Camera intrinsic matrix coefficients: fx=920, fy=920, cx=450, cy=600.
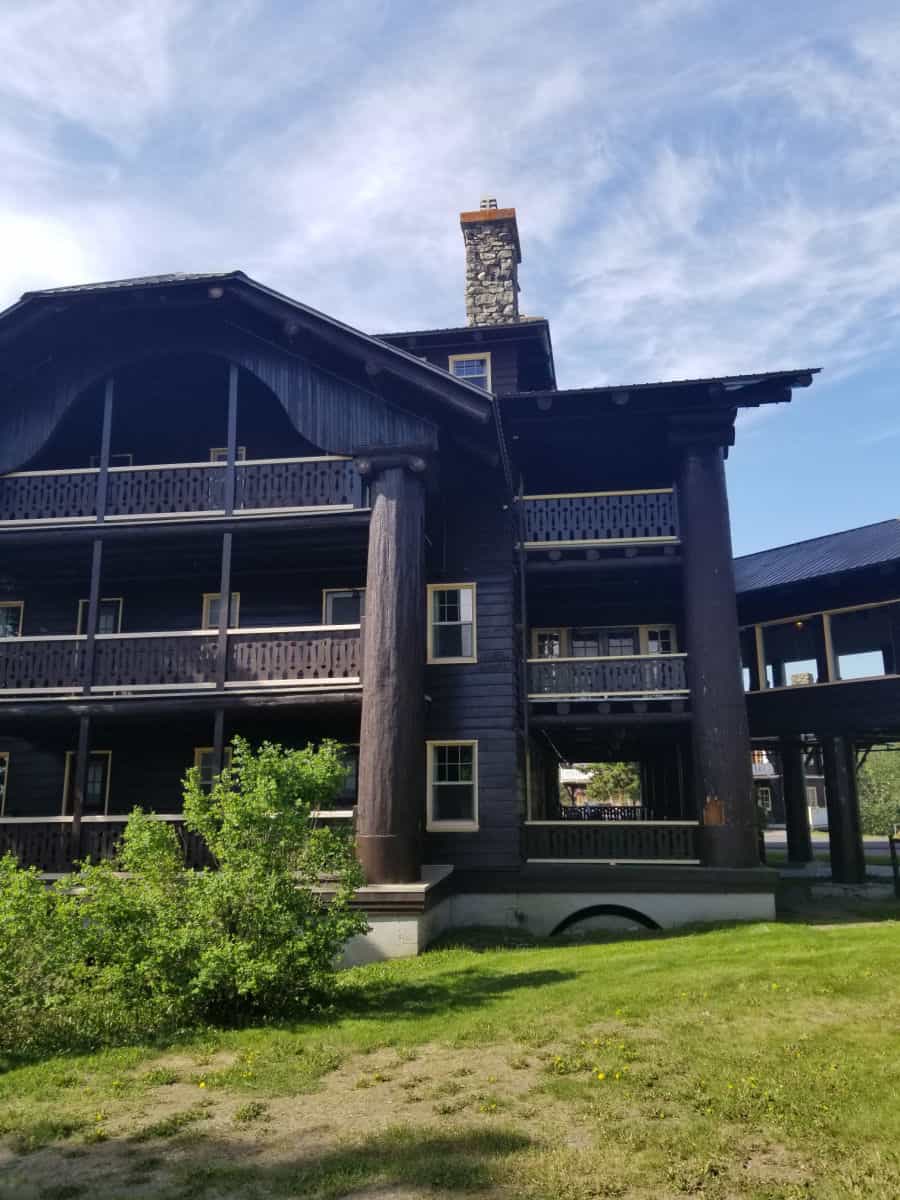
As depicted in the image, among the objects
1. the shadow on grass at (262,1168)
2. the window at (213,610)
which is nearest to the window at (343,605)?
the window at (213,610)

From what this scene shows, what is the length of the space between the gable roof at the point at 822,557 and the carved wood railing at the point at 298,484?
1033 centimetres

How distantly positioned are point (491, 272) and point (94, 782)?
1635cm

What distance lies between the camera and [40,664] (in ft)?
58.3

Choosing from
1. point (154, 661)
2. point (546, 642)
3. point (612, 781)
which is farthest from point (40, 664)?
point (612, 781)

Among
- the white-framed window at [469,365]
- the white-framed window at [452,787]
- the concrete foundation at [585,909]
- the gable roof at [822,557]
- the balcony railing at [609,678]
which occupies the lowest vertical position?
the concrete foundation at [585,909]

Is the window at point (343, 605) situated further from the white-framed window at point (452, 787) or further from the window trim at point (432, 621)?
the white-framed window at point (452, 787)

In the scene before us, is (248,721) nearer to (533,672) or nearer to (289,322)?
(533,672)

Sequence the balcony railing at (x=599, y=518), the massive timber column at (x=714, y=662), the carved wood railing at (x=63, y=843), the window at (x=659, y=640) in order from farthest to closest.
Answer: the window at (x=659, y=640)
the balcony railing at (x=599, y=518)
the massive timber column at (x=714, y=662)
the carved wood railing at (x=63, y=843)

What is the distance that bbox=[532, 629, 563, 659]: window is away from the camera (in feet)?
75.6

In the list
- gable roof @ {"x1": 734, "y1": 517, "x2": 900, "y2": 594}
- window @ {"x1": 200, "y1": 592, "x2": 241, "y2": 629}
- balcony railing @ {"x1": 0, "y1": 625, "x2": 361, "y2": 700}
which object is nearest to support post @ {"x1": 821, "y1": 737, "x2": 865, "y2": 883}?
gable roof @ {"x1": 734, "y1": 517, "x2": 900, "y2": 594}

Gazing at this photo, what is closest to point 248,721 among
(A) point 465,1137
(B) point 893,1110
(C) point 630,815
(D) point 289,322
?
(D) point 289,322

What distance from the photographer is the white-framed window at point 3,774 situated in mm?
20703

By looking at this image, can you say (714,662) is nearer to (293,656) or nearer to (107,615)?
(293,656)

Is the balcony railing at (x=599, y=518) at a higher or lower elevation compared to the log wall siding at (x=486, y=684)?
higher
